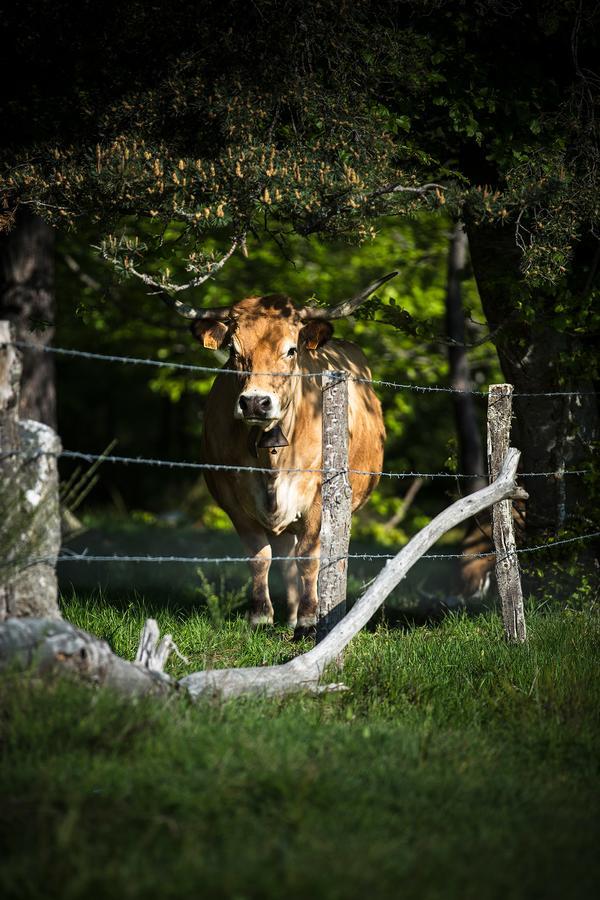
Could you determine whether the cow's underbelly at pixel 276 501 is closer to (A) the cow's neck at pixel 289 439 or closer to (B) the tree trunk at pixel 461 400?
(A) the cow's neck at pixel 289 439

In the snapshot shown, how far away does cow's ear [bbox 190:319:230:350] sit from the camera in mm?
7531

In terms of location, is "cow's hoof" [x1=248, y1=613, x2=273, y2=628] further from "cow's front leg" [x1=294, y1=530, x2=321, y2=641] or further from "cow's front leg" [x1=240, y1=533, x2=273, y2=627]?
"cow's front leg" [x1=294, y1=530, x2=321, y2=641]

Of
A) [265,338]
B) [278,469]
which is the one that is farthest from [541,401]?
[278,469]

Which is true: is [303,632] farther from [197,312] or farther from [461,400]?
[461,400]

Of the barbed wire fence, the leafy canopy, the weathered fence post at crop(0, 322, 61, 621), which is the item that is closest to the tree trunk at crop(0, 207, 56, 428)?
the leafy canopy

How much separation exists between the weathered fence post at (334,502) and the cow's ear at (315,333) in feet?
4.92

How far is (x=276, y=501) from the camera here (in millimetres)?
A: 7691

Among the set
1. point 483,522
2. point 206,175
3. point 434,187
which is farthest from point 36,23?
point 483,522

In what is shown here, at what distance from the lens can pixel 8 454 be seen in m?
4.51

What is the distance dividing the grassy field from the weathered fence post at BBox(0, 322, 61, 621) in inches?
20.2

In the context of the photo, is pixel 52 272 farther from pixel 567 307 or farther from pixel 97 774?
pixel 97 774

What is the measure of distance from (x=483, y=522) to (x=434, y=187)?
3.63 metres

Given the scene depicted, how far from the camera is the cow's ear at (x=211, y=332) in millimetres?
7531

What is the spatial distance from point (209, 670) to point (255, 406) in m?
2.04
